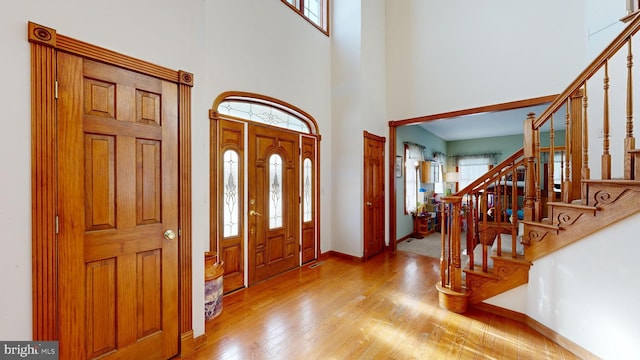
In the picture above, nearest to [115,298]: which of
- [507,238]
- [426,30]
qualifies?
[507,238]

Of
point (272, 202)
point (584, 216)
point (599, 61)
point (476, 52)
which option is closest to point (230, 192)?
point (272, 202)

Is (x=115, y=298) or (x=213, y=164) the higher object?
(x=213, y=164)

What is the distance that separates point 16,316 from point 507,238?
4560mm

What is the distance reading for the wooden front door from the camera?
1510 millimetres

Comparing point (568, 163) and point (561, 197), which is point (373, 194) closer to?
point (561, 197)

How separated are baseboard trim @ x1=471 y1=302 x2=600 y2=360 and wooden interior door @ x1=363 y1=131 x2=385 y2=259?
6.61ft

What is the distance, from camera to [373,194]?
4.66 m

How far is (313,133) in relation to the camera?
4398 millimetres

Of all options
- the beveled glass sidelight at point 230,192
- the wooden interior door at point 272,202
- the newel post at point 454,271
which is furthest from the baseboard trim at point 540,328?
the beveled glass sidelight at point 230,192

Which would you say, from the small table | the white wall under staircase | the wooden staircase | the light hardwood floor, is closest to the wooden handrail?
the wooden staircase

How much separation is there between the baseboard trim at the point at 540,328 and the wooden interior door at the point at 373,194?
6.61 feet

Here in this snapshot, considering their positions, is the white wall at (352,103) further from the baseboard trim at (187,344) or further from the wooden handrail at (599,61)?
the baseboard trim at (187,344)

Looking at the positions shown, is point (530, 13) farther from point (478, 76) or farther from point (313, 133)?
point (313, 133)

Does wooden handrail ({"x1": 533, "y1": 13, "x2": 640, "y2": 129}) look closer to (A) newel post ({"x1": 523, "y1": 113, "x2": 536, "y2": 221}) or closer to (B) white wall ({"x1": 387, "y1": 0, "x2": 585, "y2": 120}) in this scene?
(A) newel post ({"x1": 523, "y1": 113, "x2": 536, "y2": 221})
